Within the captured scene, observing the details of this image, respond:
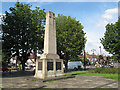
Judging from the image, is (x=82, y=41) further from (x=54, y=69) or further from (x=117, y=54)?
(x=54, y=69)

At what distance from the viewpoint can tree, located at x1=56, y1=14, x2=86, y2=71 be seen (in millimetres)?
27531

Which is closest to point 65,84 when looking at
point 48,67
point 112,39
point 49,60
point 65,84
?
point 65,84

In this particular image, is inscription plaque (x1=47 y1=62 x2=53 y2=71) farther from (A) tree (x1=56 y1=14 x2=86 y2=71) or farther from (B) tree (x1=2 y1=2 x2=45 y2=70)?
(A) tree (x1=56 y1=14 x2=86 y2=71)

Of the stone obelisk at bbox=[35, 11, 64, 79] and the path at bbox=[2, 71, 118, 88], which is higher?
the stone obelisk at bbox=[35, 11, 64, 79]

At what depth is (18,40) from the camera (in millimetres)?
23906

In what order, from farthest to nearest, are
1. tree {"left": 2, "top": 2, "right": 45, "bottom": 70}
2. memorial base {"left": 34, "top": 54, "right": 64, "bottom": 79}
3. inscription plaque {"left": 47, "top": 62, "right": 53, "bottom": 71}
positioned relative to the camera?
tree {"left": 2, "top": 2, "right": 45, "bottom": 70} → inscription plaque {"left": 47, "top": 62, "right": 53, "bottom": 71} → memorial base {"left": 34, "top": 54, "right": 64, "bottom": 79}

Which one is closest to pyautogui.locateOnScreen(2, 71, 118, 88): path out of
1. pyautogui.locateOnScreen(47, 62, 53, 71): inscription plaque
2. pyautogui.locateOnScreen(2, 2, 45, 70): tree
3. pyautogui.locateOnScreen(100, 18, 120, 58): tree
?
pyautogui.locateOnScreen(47, 62, 53, 71): inscription plaque

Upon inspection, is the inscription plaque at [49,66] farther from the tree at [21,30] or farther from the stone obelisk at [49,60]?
the tree at [21,30]

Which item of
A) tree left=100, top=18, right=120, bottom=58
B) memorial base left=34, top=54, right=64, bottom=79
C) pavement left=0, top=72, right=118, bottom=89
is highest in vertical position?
tree left=100, top=18, right=120, bottom=58

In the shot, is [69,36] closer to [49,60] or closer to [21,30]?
[21,30]

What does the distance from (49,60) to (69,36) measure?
15.6 m

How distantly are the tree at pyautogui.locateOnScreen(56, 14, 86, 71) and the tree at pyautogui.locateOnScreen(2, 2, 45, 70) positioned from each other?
515 centimetres

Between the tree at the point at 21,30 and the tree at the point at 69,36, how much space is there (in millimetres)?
5148

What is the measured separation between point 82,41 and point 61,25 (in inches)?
268
